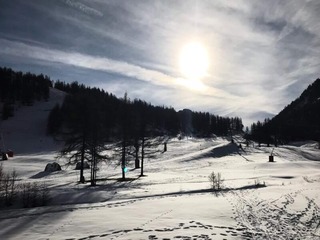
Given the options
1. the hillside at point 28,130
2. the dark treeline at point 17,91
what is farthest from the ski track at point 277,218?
the dark treeline at point 17,91

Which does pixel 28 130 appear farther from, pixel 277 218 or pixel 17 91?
pixel 277 218

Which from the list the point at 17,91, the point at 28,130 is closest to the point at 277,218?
the point at 28,130

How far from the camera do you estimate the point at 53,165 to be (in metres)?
46.2

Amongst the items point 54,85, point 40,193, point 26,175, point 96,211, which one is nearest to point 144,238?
point 96,211

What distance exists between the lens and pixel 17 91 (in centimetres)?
13538

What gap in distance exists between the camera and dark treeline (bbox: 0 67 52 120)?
418ft

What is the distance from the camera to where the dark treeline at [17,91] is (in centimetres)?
12750

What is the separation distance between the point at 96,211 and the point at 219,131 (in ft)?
550

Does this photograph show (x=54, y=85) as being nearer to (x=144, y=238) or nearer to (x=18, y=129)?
(x=18, y=129)

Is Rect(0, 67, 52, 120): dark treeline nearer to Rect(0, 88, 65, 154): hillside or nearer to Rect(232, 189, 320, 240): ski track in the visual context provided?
Rect(0, 88, 65, 154): hillside

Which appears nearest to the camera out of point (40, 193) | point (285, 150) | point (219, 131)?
point (40, 193)

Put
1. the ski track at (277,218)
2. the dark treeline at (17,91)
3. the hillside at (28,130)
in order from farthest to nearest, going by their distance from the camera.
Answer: the dark treeline at (17,91) → the hillside at (28,130) → the ski track at (277,218)

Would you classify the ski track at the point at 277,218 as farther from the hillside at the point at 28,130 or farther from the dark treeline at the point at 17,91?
the dark treeline at the point at 17,91

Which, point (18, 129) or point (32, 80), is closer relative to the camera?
point (18, 129)
